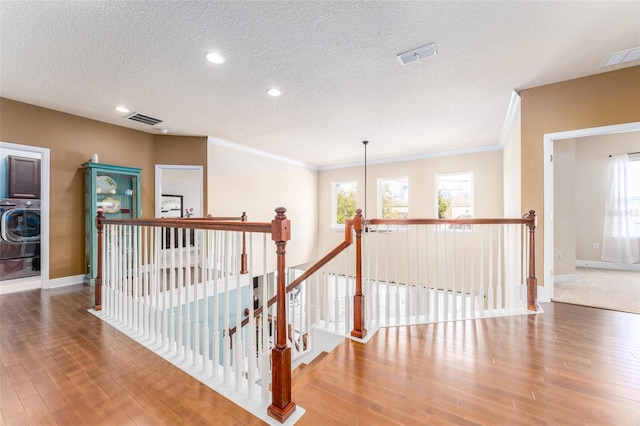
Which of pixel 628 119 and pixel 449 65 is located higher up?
pixel 449 65

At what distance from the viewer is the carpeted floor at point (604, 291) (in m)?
2.96

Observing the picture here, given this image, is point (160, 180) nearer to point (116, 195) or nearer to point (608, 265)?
point (116, 195)

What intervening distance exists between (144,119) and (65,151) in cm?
120

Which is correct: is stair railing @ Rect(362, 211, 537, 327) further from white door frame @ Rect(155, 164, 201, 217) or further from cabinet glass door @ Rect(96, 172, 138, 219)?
cabinet glass door @ Rect(96, 172, 138, 219)

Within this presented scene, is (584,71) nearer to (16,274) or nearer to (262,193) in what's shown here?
(262,193)

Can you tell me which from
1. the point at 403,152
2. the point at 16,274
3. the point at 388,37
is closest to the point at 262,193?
the point at 403,152

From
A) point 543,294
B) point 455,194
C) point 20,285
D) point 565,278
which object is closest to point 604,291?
point 565,278

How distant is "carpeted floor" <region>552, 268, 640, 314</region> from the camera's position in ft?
9.71

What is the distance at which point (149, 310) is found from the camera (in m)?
2.31

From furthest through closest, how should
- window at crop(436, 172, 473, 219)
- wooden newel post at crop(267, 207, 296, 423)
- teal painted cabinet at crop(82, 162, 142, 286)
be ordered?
window at crop(436, 172, 473, 219) → teal painted cabinet at crop(82, 162, 142, 286) → wooden newel post at crop(267, 207, 296, 423)

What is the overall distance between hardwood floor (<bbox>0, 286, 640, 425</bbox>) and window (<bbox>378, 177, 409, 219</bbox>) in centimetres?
447

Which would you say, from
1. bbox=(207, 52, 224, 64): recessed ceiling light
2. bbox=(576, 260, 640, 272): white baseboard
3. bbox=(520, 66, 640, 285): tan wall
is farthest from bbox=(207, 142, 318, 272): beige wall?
bbox=(576, 260, 640, 272): white baseboard

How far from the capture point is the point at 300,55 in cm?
249

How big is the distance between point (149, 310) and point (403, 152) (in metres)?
5.71
